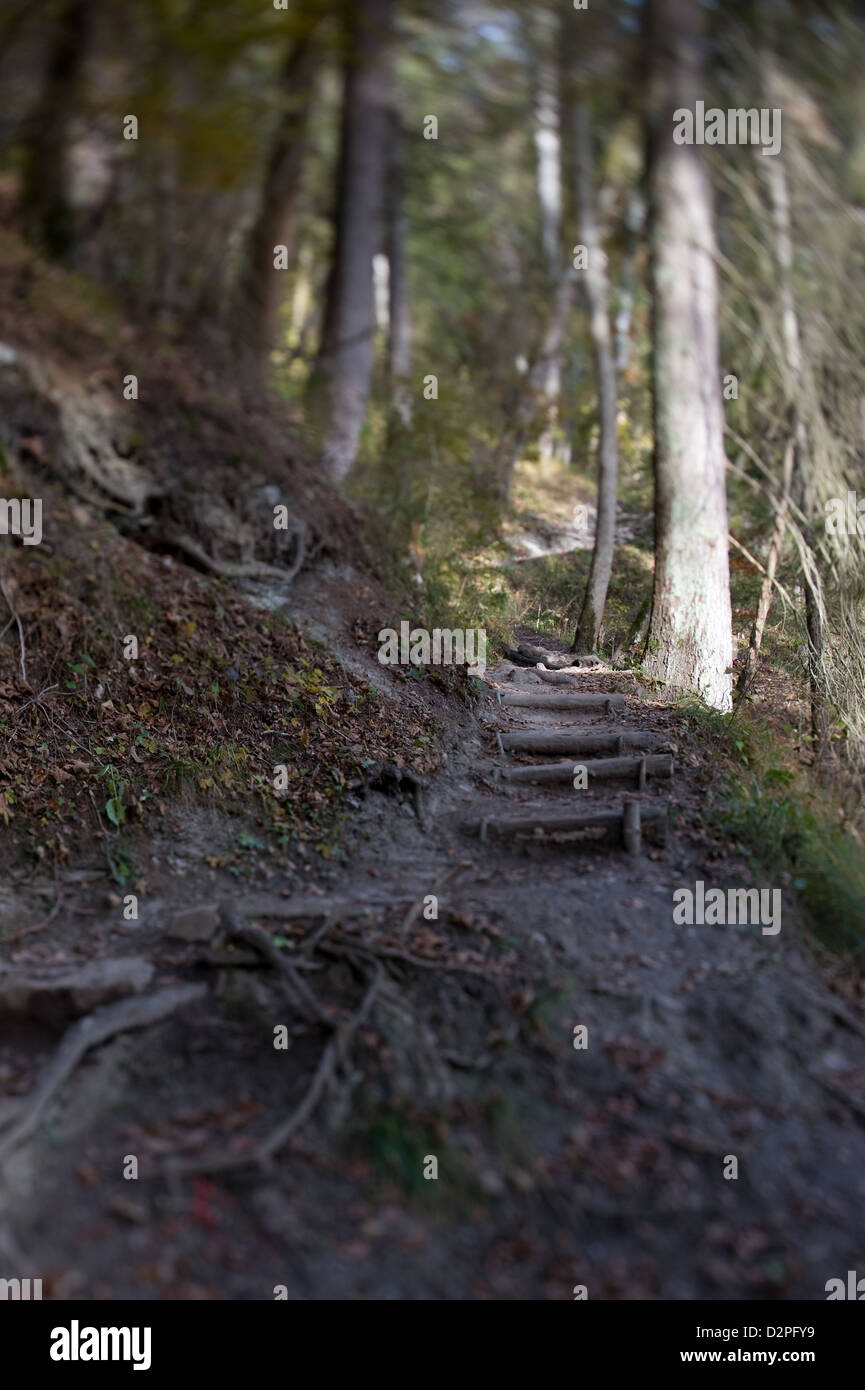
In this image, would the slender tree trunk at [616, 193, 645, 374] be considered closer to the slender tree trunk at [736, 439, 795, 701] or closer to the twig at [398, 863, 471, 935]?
the slender tree trunk at [736, 439, 795, 701]

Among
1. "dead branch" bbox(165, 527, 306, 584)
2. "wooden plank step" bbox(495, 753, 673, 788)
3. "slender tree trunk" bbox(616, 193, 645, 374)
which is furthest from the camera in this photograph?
"slender tree trunk" bbox(616, 193, 645, 374)

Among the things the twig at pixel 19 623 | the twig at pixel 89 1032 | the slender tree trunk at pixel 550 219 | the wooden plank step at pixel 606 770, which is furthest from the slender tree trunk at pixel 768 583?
the twig at pixel 19 623

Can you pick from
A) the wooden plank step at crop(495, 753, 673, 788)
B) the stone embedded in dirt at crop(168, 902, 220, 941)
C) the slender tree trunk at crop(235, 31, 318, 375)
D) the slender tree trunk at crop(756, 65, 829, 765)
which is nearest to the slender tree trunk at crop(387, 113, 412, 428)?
the slender tree trunk at crop(235, 31, 318, 375)

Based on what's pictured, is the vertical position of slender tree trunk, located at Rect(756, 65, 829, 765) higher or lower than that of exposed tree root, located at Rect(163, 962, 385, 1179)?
higher

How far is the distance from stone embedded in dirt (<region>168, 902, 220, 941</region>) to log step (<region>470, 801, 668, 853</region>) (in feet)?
7.08

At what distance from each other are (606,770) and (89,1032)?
4.38 m

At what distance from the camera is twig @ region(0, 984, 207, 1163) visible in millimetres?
3861

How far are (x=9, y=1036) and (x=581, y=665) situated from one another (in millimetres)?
5629

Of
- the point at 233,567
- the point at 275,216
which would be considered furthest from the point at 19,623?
the point at 275,216

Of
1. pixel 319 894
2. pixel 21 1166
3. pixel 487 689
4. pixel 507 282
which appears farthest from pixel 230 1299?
pixel 507 282

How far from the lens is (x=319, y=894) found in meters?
6.14

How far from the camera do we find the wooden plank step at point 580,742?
756 centimetres

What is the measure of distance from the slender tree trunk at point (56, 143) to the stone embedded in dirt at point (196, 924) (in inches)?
345
